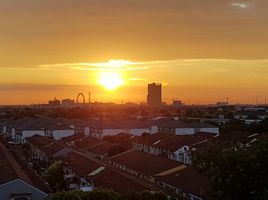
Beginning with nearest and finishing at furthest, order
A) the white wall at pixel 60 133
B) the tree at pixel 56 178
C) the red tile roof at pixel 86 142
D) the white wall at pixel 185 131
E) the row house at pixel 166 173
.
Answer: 1. the row house at pixel 166 173
2. the tree at pixel 56 178
3. the red tile roof at pixel 86 142
4. the white wall at pixel 185 131
5. the white wall at pixel 60 133

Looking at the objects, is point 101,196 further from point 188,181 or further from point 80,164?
point 80,164

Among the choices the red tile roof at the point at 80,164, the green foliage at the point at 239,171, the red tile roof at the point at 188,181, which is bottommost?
the red tile roof at the point at 80,164

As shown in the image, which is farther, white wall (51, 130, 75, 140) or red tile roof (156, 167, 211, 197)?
white wall (51, 130, 75, 140)

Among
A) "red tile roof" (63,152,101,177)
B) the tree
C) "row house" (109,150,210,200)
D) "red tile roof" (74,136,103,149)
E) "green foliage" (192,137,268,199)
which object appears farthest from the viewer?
"red tile roof" (74,136,103,149)

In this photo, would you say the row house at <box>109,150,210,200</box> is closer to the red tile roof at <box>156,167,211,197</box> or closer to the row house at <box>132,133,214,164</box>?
the red tile roof at <box>156,167,211,197</box>

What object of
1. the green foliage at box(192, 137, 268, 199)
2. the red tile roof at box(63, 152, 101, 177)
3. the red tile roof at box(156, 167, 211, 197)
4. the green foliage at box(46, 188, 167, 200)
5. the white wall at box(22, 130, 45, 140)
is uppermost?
the green foliage at box(192, 137, 268, 199)

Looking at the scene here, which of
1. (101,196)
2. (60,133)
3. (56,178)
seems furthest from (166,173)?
(60,133)

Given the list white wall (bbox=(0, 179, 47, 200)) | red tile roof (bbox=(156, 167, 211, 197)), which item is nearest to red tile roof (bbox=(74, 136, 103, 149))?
red tile roof (bbox=(156, 167, 211, 197))

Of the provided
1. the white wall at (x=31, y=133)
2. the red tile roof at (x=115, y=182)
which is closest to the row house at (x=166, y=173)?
the red tile roof at (x=115, y=182)

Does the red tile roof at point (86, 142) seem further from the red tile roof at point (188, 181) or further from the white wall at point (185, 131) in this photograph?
the red tile roof at point (188, 181)

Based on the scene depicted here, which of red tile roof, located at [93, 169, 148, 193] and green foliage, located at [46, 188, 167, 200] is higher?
green foliage, located at [46, 188, 167, 200]
